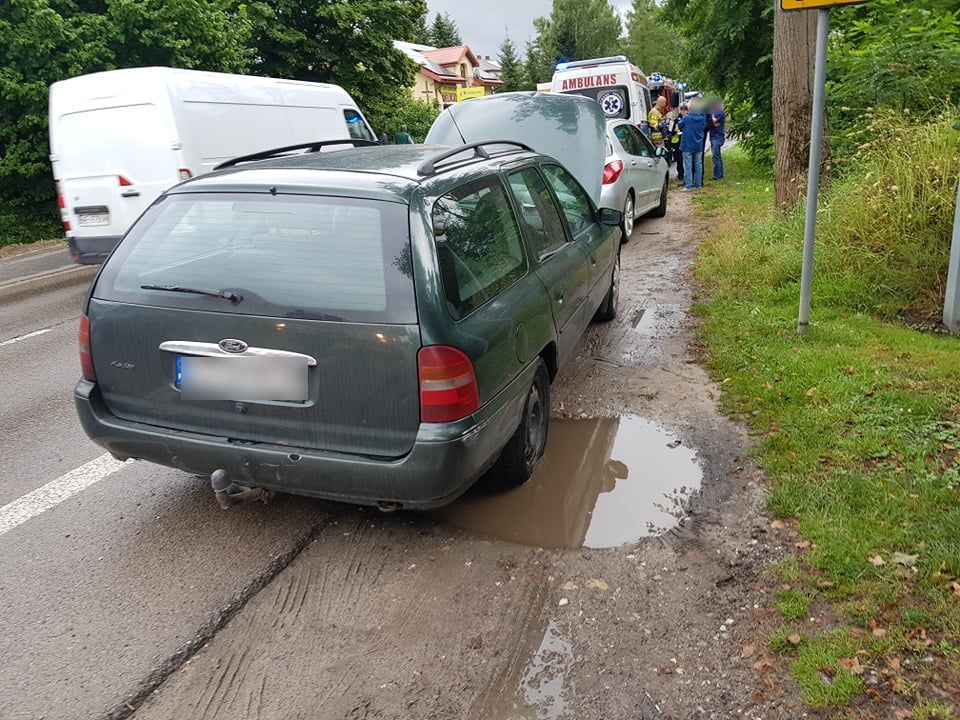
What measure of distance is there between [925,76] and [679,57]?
9421 millimetres

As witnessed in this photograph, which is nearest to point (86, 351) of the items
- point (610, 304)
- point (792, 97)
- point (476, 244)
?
point (476, 244)

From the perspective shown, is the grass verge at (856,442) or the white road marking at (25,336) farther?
the white road marking at (25,336)

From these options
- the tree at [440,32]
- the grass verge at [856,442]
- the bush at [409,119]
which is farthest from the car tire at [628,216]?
the tree at [440,32]

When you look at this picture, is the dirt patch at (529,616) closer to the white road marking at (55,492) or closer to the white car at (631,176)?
the white road marking at (55,492)

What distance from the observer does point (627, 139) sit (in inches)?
456

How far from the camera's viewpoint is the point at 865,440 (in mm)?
4309

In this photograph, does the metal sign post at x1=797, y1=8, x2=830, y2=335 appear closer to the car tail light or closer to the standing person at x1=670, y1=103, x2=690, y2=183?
the car tail light

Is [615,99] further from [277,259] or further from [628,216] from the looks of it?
[277,259]

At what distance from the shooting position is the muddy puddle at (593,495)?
3748mm

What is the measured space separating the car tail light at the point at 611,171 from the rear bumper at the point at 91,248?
6051mm

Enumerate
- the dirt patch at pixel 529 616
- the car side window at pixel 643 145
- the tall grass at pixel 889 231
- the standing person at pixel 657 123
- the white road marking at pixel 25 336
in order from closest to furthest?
the dirt patch at pixel 529 616, the tall grass at pixel 889 231, the white road marking at pixel 25 336, the car side window at pixel 643 145, the standing person at pixel 657 123

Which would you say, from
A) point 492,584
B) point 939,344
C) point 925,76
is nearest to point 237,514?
point 492,584

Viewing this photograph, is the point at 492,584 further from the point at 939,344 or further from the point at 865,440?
the point at 939,344

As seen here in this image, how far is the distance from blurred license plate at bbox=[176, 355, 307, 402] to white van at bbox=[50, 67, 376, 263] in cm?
663
